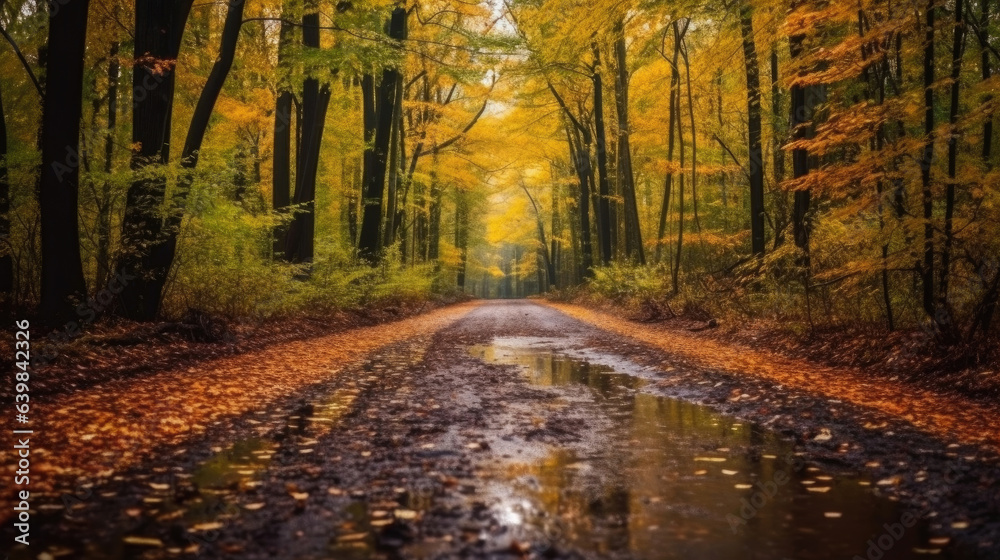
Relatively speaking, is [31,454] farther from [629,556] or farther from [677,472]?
[677,472]

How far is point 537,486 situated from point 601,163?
23.6m

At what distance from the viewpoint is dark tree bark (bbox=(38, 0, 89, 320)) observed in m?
7.65

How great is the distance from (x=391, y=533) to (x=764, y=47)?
13.4m

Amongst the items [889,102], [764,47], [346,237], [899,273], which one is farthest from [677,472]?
[346,237]

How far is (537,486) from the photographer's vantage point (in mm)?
3467

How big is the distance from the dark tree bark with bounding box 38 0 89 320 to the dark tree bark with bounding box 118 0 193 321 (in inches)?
48.9

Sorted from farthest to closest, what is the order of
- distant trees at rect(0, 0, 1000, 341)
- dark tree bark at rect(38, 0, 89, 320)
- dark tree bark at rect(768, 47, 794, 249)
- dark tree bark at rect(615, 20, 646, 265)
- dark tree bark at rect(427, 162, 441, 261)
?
dark tree bark at rect(427, 162, 441, 261)
dark tree bark at rect(615, 20, 646, 265)
dark tree bark at rect(768, 47, 794, 249)
distant trees at rect(0, 0, 1000, 341)
dark tree bark at rect(38, 0, 89, 320)

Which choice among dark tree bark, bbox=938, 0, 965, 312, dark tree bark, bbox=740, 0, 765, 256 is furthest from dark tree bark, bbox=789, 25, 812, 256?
dark tree bark, bbox=938, 0, 965, 312

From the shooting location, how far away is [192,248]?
419 inches

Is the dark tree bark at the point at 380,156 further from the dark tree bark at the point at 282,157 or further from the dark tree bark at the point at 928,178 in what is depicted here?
the dark tree bark at the point at 928,178

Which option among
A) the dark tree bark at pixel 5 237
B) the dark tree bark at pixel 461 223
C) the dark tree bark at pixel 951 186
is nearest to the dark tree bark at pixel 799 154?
the dark tree bark at pixel 951 186

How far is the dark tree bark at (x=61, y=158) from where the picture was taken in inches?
301

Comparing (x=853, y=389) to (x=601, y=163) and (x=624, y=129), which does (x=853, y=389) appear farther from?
(x=601, y=163)

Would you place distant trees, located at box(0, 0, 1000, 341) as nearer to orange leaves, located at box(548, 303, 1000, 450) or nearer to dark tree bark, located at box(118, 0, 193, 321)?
dark tree bark, located at box(118, 0, 193, 321)
